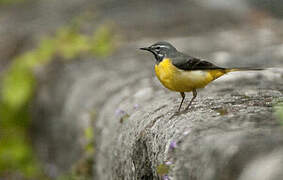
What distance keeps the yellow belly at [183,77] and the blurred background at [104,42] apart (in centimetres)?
207

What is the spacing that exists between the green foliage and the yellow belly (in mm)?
3756

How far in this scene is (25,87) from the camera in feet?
26.9

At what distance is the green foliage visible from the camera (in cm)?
806

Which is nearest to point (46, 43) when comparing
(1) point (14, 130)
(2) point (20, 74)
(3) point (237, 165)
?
(2) point (20, 74)

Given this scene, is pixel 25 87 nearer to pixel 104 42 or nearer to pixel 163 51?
pixel 104 42

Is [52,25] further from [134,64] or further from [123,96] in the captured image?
[123,96]

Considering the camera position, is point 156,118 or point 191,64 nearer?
point 156,118

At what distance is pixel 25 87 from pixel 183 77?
4471 millimetres

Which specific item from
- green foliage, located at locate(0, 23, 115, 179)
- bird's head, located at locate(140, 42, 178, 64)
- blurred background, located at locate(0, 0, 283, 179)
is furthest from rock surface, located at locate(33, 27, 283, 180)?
bird's head, located at locate(140, 42, 178, 64)

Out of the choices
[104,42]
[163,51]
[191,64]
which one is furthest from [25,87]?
[191,64]

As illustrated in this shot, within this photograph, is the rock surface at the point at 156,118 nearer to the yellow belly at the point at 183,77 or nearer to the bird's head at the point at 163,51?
the yellow belly at the point at 183,77

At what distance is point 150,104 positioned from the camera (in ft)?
15.7

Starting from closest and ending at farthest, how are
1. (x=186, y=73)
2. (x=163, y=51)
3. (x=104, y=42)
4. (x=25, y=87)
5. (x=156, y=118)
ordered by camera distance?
1. (x=156, y=118)
2. (x=186, y=73)
3. (x=163, y=51)
4. (x=104, y=42)
5. (x=25, y=87)

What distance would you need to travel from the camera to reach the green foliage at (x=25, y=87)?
8.06 metres
